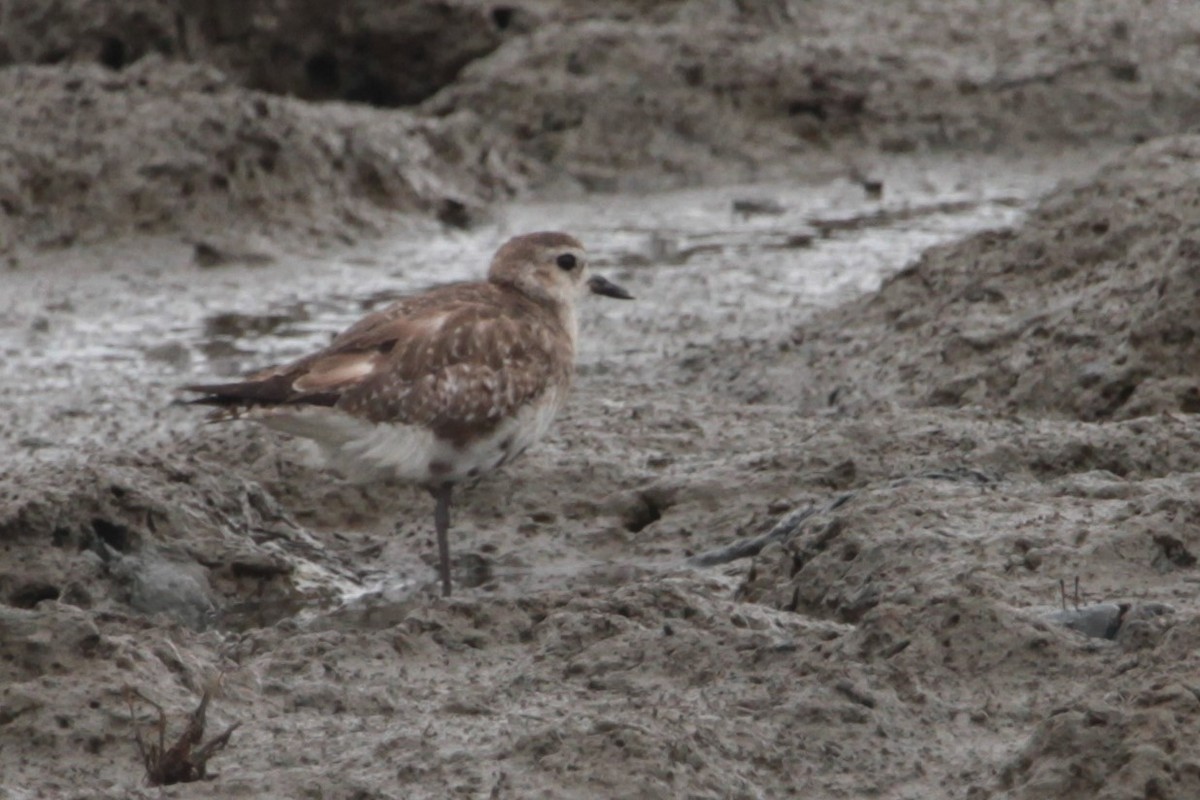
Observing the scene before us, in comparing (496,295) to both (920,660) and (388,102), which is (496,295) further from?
(388,102)

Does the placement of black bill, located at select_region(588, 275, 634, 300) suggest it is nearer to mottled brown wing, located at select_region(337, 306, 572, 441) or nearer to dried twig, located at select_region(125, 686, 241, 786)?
mottled brown wing, located at select_region(337, 306, 572, 441)

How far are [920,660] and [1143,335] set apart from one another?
3079mm

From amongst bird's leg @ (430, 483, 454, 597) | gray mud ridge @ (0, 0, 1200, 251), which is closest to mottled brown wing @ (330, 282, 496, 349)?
bird's leg @ (430, 483, 454, 597)

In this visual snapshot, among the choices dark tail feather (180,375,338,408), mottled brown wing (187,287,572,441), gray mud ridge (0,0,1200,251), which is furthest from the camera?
gray mud ridge (0,0,1200,251)

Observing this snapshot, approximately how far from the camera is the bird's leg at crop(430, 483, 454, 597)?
23.2 feet

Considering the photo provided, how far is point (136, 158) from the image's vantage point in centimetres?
1220

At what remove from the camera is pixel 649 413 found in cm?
842

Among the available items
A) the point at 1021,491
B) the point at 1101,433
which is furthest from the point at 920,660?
the point at 1101,433

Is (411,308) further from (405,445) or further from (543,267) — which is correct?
(543,267)

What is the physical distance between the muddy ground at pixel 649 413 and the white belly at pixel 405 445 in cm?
36

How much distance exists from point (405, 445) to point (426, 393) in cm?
18

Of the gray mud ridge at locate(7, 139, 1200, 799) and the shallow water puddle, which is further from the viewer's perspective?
the shallow water puddle

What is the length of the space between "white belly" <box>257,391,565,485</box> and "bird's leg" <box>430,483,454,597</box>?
4cm

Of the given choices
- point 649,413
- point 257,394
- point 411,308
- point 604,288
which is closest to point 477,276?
point 604,288
